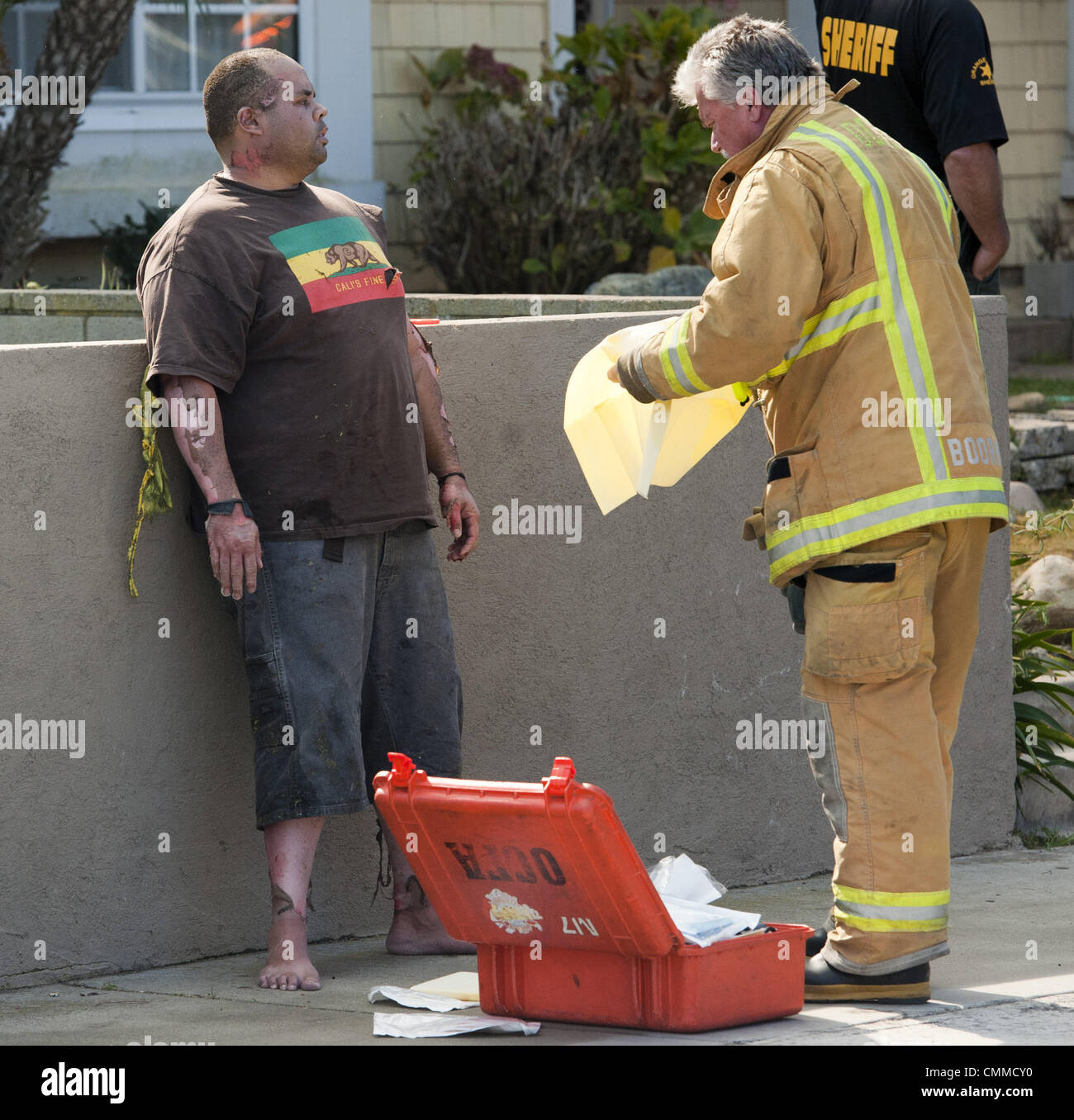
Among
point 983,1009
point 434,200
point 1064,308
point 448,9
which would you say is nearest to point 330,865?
point 983,1009

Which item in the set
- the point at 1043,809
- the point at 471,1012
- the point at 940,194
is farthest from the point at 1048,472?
the point at 471,1012

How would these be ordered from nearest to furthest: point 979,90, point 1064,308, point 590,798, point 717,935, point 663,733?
point 590,798, point 717,935, point 663,733, point 979,90, point 1064,308

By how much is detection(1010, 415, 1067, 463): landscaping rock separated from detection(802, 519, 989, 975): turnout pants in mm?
5127

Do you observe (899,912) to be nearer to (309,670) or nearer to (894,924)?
(894,924)

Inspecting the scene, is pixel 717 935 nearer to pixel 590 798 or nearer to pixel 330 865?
pixel 590 798

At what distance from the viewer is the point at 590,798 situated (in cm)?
364

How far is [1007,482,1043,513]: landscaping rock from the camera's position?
8531 millimetres

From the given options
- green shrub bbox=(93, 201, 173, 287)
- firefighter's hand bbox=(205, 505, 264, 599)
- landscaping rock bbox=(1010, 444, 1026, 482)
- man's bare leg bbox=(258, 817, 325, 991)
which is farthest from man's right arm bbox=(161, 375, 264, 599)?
green shrub bbox=(93, 201, 173, 287)

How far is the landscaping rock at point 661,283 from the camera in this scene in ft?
33.6

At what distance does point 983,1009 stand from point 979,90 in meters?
3.14

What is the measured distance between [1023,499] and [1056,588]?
1.19 m

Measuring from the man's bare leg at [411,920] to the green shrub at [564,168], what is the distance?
7140 mm

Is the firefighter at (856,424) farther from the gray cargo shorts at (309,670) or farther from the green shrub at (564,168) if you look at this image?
the green shrub at (564,168)

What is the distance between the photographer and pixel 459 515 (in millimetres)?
4855
